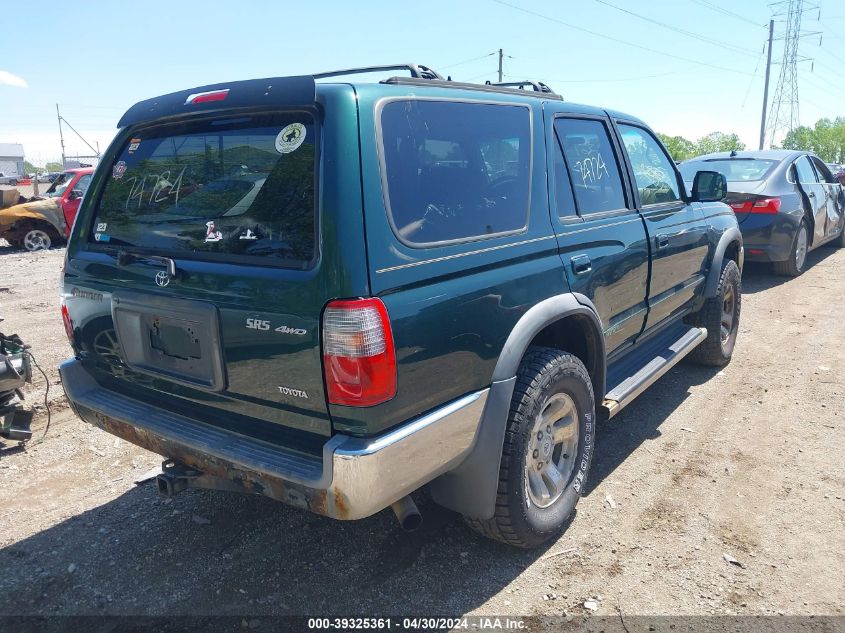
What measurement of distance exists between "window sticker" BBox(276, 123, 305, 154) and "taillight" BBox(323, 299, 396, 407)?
63 centimetres

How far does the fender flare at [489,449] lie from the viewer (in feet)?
8.52

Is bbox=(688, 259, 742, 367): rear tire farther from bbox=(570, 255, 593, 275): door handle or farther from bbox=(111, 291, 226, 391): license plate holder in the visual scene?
bbox=(111, 291, 226, 391): license plate holder


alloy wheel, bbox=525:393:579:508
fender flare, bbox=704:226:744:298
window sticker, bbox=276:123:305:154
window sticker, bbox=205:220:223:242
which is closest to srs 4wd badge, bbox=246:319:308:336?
window sticker, bbox=205:220:223:242

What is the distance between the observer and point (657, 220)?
4109mm

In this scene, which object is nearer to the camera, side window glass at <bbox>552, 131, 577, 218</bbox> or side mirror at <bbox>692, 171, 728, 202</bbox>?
side window glass at <bbox>552, 131, 577, 218</bbox>

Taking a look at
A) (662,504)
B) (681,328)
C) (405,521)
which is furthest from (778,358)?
(405,521)

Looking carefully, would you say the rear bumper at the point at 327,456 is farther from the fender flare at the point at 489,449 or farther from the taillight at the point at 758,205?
the taillight at the point at 758,205

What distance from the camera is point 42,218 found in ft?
43.0

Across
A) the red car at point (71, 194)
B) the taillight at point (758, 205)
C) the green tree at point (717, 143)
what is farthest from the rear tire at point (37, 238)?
the green tree at point (717, 143)

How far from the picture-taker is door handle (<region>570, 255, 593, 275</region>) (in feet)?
10.3

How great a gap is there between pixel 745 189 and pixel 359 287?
25.9 feet

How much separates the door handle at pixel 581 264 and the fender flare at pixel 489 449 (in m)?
0.47

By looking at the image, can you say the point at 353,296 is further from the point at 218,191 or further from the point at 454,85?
the point at 454,85

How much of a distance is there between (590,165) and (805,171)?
295 inches
